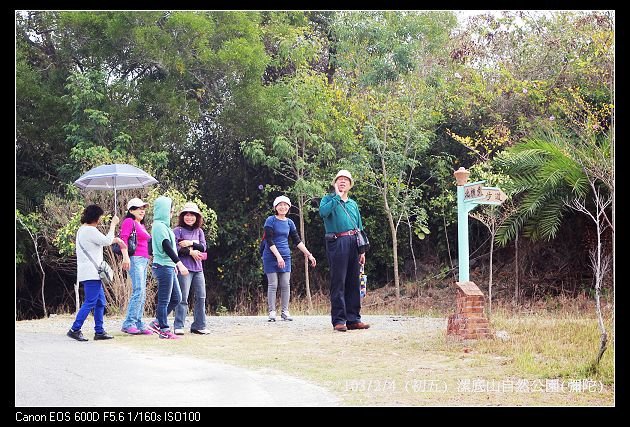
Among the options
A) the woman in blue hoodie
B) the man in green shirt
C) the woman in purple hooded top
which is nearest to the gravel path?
the woman in blue hoodie

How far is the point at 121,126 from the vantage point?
15.7 metres

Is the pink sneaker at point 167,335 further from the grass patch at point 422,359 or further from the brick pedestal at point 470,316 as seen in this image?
the brick pedestal at point 470,316

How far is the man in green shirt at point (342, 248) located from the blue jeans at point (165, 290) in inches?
69.7

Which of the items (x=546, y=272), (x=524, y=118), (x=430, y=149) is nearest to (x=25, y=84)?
(x=430, y=149)

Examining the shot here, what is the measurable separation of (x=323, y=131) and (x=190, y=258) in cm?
589

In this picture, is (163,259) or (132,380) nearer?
(132,380)

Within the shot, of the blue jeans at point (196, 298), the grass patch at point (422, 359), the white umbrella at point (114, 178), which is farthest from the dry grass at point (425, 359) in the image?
the white umbrella at point (114, 178)

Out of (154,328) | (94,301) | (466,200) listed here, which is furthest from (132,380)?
(466,200)

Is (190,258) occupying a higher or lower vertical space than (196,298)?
higher

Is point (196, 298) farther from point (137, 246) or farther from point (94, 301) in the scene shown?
point (94, 301)

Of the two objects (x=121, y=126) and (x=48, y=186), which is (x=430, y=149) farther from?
(x=48, y=186)

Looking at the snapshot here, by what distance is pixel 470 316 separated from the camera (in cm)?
860

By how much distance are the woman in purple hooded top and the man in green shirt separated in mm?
1484

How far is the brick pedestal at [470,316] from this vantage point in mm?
8570
